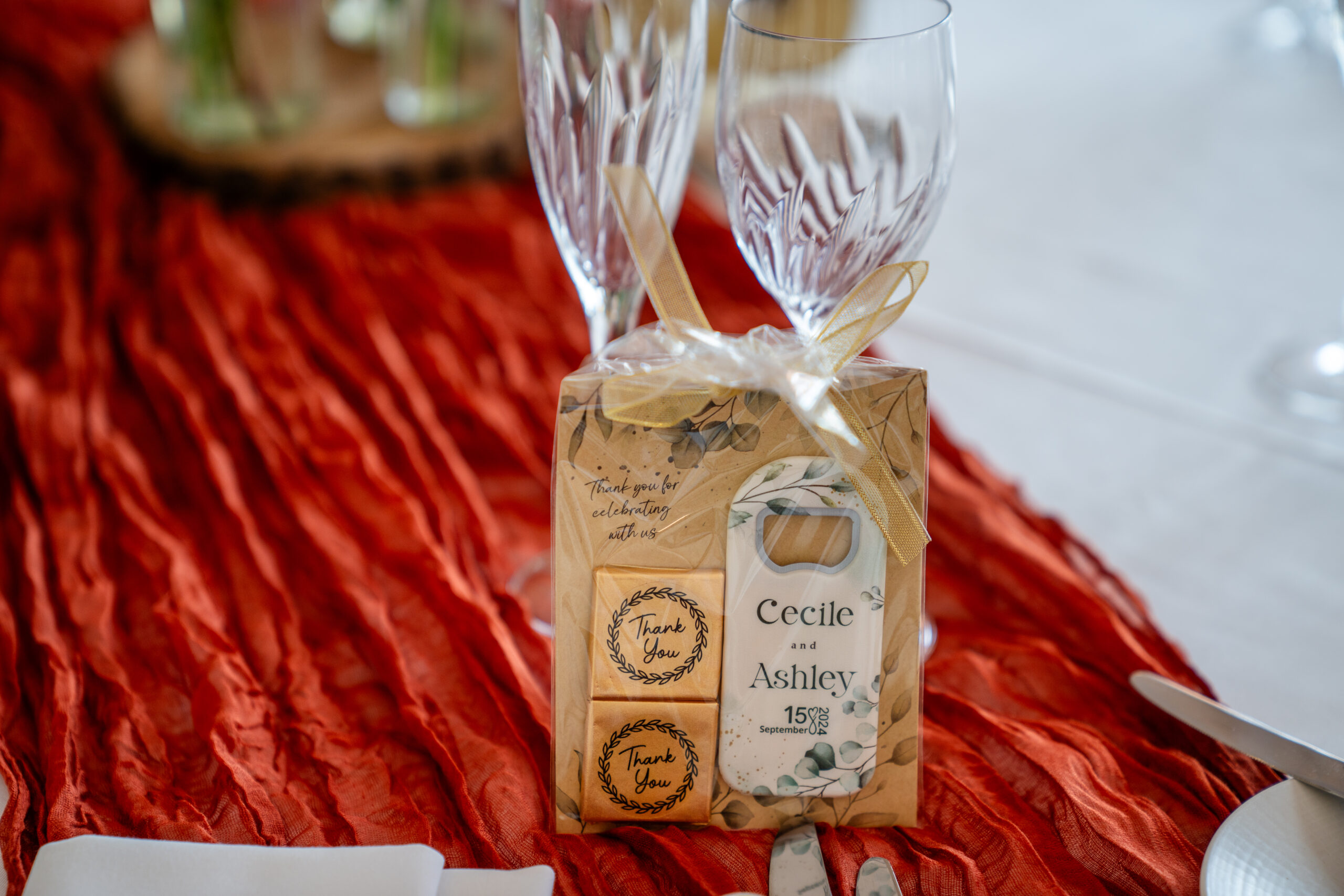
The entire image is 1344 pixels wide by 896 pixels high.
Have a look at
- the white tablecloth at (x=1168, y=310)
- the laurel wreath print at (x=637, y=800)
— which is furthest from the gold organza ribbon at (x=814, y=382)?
the white tablecloth at (x=1168, y=310)

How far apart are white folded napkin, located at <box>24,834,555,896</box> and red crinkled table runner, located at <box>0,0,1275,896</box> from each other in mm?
29

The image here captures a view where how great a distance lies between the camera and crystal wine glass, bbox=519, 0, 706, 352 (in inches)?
17.3

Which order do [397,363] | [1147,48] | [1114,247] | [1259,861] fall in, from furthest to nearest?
[1147,48]
[1114,247]
[397,363]
[1259,861]

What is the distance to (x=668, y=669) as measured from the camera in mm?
386

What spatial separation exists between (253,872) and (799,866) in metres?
0.19

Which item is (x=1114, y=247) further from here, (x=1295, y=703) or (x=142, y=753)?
(x=142, y=753)

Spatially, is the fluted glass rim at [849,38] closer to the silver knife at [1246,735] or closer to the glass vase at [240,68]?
the silver knife at [1246,735]

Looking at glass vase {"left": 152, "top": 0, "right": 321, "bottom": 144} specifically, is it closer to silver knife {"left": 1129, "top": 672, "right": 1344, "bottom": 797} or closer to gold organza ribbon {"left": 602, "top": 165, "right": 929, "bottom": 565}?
gold organza ribbon {"left": 602, "top": 165, "right": 929, "bottom": 565}

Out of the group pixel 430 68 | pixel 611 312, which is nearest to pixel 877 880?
pixel 611 312

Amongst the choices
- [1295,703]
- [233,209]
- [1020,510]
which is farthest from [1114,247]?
[233,209]

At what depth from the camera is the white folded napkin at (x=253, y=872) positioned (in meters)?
0.36

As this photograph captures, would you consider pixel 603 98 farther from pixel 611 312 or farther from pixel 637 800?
pixel 637 800

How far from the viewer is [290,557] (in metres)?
0.57

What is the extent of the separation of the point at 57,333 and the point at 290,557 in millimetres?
336
